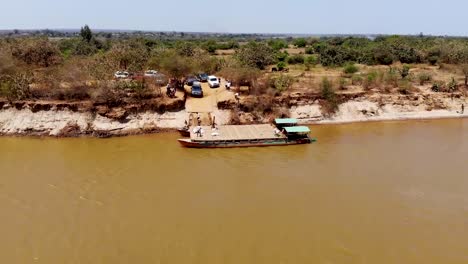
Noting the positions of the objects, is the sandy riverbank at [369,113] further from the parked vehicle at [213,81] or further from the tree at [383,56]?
the tree at [383,56]

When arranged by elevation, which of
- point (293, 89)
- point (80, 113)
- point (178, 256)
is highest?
point (293, 89)

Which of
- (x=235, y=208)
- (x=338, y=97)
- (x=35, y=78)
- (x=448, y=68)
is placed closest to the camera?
(x=235, y=208)

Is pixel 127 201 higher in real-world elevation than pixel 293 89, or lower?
lower

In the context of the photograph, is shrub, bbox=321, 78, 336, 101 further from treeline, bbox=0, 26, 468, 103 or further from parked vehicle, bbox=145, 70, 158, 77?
parked vehicle, bbox=145, 70, 158, 77

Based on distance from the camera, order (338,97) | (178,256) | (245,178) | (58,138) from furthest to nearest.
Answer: (338,97) → (58,138) → (245,178) → (178,256)

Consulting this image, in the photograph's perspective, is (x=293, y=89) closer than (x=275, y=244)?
No

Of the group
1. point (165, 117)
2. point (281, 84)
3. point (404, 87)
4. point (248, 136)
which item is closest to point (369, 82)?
point (404, 87)

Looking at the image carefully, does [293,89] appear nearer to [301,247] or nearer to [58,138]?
[58,138]

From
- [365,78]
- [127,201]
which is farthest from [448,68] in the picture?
[127,201]
